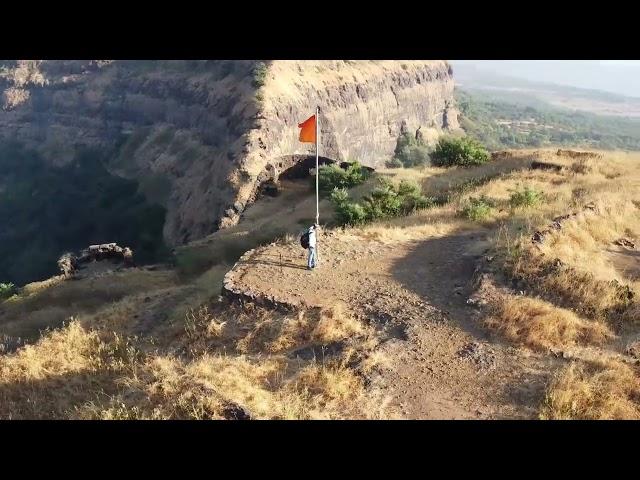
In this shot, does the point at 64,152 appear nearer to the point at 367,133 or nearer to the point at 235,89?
the point at 235,89

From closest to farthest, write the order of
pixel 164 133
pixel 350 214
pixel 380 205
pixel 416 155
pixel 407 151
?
pixel 350 214 < pixel 380 205 < pixel 164 133 < pixel 416 155 < pixel 407 151

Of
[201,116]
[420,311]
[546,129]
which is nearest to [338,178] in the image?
[420,311]

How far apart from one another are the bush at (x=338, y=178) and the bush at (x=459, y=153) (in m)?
4.56

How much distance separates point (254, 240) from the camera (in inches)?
739

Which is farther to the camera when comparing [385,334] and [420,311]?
[420,311]

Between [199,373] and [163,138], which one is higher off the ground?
[163,138]

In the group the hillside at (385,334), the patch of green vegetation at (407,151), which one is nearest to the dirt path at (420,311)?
the hillside at (385,334)

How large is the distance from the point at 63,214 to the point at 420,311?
213 ft

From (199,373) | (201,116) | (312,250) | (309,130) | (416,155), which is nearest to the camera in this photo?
(199,373)

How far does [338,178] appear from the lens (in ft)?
80.1

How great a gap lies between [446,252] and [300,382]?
5.98 m

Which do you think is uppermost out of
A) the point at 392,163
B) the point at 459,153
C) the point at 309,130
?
the point at 309,130

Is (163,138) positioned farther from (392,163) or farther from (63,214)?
(392,163)

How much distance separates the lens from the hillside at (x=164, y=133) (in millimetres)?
56812
